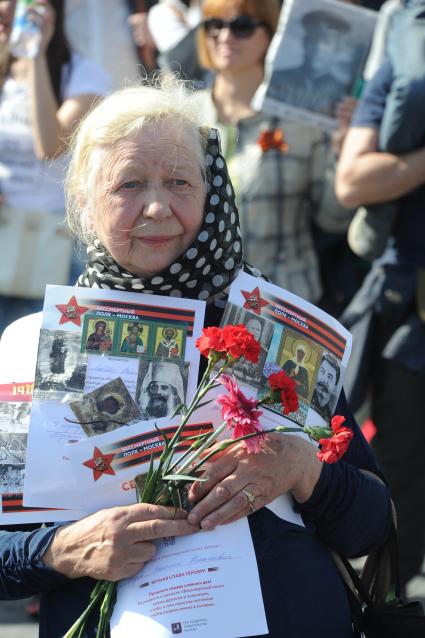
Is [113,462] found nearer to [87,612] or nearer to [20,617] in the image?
Result: [87,612]

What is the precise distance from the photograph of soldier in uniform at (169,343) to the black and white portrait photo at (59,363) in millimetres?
161

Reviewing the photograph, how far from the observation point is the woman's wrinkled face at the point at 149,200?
2.53m

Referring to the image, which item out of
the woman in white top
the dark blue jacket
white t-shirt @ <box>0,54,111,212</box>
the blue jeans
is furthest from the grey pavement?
the dark blue jacket

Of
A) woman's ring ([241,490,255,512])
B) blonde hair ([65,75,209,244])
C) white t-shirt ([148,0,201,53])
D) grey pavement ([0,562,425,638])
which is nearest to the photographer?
woman's ring ([241,490,255,512])

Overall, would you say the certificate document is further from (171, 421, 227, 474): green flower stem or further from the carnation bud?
the carnation bud

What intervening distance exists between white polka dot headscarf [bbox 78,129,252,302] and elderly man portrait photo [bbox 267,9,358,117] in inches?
74.6

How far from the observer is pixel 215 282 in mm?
2588

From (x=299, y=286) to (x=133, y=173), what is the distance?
2.24 metres

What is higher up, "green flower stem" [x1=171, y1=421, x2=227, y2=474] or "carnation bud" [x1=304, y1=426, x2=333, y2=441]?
"carnation bud" [x1=304, y1=426, x2=333, y2=441]

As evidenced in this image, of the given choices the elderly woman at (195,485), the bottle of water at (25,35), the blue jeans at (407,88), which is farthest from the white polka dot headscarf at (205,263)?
the bottle of water at (25,35)

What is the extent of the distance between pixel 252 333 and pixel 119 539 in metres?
0.53

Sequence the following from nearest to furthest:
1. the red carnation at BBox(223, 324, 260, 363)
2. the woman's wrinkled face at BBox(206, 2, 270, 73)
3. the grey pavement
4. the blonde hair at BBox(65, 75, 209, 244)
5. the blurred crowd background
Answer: the red carnation at BBox(223, 324, 260, 363), the blonde hair at BBox(65, 75, 209, 244), the blurred crowd background, the grey pavement, the woman's wrinkled face at BBox(206, 2, 270, 73)

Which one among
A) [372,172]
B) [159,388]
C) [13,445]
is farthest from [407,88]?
[13,445]

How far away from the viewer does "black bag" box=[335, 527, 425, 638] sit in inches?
96.6
